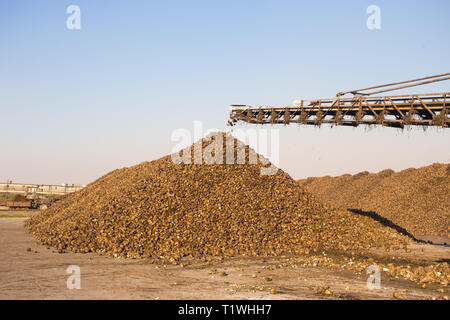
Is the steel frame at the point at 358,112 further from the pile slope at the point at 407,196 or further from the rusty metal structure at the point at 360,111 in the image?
the pile slope at the point at 407,196

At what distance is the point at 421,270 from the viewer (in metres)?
10.5

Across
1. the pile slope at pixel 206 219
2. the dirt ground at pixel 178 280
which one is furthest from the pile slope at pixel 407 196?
the dirt ground at pixel 178 280

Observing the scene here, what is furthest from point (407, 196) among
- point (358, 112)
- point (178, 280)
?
point (178, 280)

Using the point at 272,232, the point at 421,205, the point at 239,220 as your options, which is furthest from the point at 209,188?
the point at 421,205

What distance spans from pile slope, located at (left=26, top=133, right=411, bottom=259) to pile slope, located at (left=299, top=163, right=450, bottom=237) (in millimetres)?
13005

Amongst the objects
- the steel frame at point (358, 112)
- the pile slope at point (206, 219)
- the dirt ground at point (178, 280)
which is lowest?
the dirt ground at point (178, 280)

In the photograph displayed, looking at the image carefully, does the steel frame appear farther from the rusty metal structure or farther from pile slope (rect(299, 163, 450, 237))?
pile slope (rect(299, 163, 450, 237))

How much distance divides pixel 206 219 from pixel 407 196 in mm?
25125

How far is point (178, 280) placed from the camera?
9.30m

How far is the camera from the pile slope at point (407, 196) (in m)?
28.4

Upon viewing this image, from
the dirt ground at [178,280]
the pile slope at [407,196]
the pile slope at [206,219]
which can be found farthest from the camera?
the pile slope at [407,196]

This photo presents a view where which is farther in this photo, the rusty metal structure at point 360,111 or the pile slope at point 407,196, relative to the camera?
the pile slope at point 407,196

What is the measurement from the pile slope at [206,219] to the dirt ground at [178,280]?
3.50 ft
